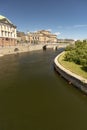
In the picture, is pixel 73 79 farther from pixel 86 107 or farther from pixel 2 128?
pixel 2 128

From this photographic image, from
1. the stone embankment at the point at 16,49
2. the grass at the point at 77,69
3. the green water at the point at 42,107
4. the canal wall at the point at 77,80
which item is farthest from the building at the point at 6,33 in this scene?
the green water at the point at 42,107

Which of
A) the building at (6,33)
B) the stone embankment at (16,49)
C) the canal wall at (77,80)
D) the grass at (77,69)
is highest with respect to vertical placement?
the building at (6,33)

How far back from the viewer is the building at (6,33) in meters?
83.4

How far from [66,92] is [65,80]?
5.04 metres

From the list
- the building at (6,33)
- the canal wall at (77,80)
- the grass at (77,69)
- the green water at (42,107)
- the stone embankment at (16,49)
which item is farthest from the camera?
the building at (6,33)

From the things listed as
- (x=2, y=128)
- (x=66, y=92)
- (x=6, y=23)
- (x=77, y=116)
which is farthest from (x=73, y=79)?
(x=6, y=23)

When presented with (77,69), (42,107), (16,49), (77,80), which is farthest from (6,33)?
(42,107)

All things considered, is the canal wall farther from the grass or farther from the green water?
the grass

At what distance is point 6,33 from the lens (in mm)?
87625

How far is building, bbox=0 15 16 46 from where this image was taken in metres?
83.4

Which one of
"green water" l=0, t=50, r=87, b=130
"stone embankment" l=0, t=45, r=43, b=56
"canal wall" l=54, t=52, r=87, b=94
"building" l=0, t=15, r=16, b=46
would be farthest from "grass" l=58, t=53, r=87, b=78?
"building" l=0, t=15, r=16, b=46

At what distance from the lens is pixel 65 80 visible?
85.8 feet

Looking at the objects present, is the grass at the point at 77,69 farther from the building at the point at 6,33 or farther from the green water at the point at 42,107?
the building at the point at 6,33

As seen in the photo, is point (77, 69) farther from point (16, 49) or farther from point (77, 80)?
point (16, 49)
